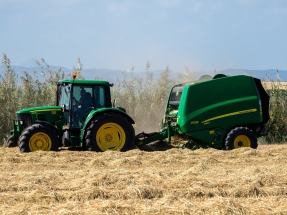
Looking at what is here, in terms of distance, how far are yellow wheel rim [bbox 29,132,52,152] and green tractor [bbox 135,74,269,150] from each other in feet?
7.21

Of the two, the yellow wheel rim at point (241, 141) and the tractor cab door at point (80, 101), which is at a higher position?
the tractor cab door at point (80, 101)

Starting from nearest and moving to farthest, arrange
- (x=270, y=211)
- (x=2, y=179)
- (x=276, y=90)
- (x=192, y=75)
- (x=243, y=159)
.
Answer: (x=270, y=211), (x=2, y=179), (x=243, y=159), (x=276, y=90), (x=192, y=75)

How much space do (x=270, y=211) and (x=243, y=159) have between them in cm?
459

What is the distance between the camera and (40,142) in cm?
1145

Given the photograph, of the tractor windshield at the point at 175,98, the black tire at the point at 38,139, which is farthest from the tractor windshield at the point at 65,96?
the tractor windshield at the point at 175,98

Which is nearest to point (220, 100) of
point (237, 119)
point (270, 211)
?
point (237, 119)

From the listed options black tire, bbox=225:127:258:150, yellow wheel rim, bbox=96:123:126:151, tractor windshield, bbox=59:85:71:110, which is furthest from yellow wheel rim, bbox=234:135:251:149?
tractor windshield, bbox=59:85:71:110

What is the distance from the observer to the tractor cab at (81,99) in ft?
39.0

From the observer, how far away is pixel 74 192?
22.5 feet

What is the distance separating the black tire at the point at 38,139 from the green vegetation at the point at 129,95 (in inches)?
129

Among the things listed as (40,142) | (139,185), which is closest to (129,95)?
(40,142)

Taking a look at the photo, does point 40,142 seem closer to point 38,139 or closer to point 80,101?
point 38,139

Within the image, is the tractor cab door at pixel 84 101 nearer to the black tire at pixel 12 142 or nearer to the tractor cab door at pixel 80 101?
the tractor cab door at pixel 80 101

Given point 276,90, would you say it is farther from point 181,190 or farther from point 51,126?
point 181,190
